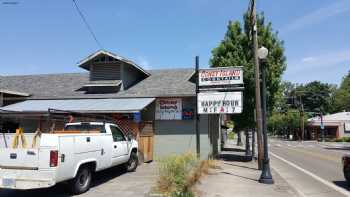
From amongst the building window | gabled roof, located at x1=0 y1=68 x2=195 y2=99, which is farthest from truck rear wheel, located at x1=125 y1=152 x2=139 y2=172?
gabled roof, located at x1=0 y1=68 x2=195 y2=99

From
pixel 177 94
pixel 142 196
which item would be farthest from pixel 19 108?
pixel 142 196

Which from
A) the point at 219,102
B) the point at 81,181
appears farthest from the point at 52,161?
the point at 219,102

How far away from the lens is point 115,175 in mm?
12945

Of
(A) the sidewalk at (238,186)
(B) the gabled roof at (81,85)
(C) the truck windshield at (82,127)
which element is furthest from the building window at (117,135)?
(B) the gabled roof at (81,85)

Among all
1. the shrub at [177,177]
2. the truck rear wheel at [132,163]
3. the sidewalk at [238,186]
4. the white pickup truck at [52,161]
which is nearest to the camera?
the white pickup truck at [52,161]

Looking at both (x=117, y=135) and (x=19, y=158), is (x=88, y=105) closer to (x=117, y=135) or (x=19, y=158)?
(x=117, y=135)

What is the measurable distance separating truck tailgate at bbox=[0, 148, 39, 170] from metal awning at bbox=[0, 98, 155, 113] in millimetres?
8140

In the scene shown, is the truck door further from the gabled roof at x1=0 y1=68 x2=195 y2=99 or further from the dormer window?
the dormer window

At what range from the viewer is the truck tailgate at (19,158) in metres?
8.20

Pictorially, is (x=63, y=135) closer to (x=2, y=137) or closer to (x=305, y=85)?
(x=2, y=137)

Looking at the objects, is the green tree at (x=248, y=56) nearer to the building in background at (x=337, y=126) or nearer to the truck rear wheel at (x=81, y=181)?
the truck rear wheel at (x=81, y=181)

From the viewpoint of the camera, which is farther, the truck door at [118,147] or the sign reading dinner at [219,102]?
the sign reading dinner at [219,102]

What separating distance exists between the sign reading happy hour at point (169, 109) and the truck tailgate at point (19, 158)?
35.3 ft

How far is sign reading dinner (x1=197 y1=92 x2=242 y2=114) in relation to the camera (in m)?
16.6
